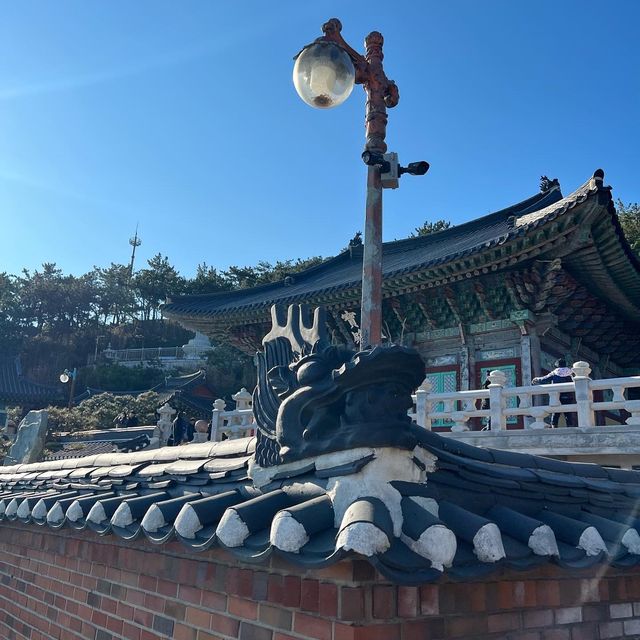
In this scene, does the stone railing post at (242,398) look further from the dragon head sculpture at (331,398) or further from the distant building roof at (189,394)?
the distant building roof at (189,394)

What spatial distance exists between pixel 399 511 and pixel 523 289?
10.4 m

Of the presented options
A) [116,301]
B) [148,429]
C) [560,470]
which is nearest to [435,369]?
[560,470]

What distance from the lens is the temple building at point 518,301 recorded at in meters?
10.3

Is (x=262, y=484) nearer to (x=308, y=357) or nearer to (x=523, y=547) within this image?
(x=308, y=357)

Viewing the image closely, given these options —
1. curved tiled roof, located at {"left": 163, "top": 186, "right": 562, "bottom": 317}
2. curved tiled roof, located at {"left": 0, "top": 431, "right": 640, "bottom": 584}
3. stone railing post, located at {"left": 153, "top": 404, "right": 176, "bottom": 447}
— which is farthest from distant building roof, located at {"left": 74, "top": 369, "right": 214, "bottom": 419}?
curved tiled roof, located at {"left": 0, "top": 431, "right": 640, "bottom": 584}

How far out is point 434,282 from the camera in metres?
12.0

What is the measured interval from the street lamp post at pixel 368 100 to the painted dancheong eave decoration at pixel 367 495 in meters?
1.89

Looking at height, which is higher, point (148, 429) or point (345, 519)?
point (148, 429)

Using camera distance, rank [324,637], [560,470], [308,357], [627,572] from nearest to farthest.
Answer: [324,637]
[308,357]
[627,572]
[560,470]

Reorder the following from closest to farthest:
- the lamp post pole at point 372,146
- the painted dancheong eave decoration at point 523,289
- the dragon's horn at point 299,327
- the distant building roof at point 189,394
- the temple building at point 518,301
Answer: the dragon's horn at point 299,327 → the lamp post pole at point 372,146 → the painted dancheong eave decoration at point 523,289 → the temple building at point 518,301 → the distant building roof at point 189,394

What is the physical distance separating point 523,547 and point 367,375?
787 mm

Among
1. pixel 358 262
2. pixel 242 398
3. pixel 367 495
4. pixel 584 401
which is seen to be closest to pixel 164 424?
pixel 242 398

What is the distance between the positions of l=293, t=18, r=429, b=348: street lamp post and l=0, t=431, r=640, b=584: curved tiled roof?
1.89m

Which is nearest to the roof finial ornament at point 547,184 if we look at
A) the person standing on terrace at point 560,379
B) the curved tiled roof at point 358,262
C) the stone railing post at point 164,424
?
the curved tiled roof at point 358,262
